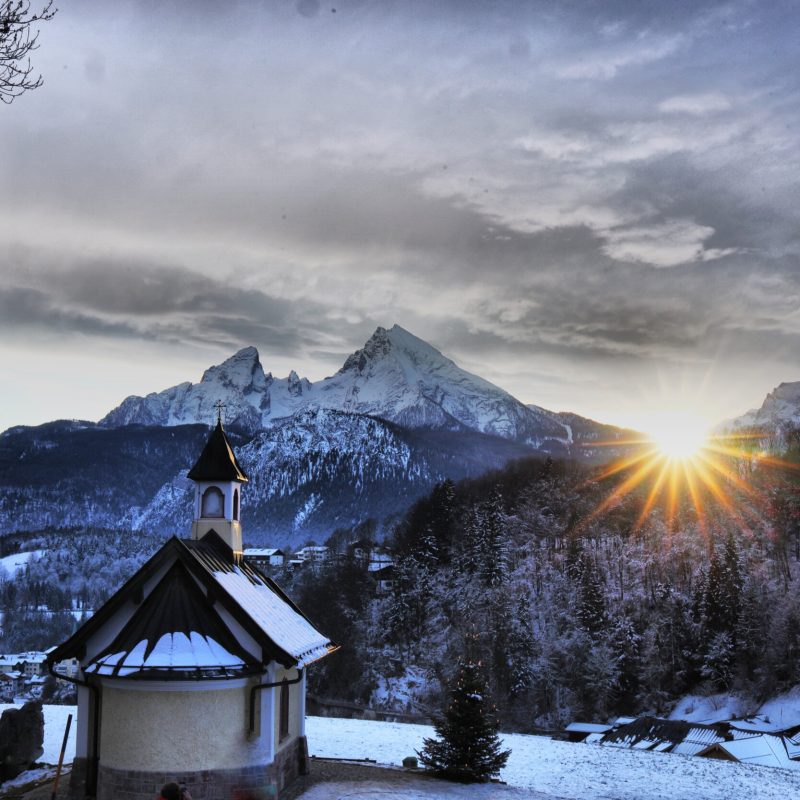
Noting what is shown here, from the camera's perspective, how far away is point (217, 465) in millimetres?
25062

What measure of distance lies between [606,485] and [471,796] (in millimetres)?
88190

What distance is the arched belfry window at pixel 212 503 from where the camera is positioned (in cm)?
2506

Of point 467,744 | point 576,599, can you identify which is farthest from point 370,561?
point 467,744

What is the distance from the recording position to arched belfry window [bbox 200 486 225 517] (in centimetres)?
2506

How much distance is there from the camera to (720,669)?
208ft

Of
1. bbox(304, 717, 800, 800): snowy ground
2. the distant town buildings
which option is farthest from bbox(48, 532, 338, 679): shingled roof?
the distant town buildings

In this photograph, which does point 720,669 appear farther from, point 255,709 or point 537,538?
point 255,709

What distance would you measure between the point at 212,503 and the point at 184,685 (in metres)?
6.85

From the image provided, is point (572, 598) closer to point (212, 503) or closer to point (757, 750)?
point (757, 750)

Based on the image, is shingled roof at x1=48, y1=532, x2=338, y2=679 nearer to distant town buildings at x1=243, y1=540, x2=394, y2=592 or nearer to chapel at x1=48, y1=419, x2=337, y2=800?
chapel at x1=48, y1=419, x2=337, y2=800

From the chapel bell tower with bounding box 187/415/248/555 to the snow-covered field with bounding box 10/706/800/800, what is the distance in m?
9.21

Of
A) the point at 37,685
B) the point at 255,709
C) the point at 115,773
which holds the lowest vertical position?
the point at 37,685

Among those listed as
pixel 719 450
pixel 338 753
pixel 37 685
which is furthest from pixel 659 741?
pixel 719 450

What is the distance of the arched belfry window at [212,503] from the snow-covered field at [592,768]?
9683 mm
